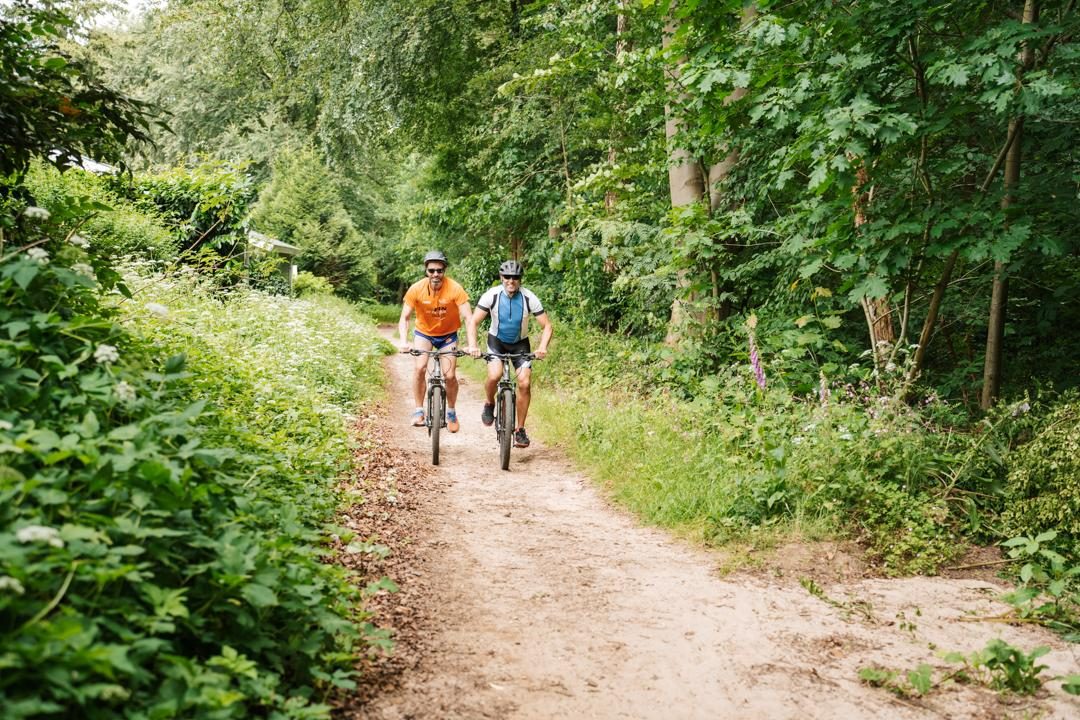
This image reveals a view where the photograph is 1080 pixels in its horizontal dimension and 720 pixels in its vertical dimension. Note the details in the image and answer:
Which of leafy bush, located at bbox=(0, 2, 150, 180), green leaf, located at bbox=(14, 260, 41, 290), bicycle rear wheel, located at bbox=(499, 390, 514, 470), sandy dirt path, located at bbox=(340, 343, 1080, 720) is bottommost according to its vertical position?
sandy dirt path, located at bbox=(340, 343, 1080, 720)

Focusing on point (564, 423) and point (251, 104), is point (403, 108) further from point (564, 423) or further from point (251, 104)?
point (251, 104)

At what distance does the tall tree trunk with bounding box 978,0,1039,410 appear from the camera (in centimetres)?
575

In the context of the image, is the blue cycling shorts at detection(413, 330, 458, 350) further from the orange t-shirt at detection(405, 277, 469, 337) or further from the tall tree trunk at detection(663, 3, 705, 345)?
the tall tree trunk at detection(663, 3, 705, 345)

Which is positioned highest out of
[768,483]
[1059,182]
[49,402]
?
[1059,182]

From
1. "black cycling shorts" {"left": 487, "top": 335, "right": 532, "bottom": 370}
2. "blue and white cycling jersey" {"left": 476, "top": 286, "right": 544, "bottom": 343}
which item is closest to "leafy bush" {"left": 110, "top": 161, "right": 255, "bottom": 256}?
"blue and white cycling jersey" {"left": 476, "top": 286, "right": 544, "bottom": 343}

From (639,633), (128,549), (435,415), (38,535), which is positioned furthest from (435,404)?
(38,535)

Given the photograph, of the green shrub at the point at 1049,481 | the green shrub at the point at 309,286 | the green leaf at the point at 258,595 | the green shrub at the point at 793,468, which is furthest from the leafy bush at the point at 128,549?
the green shrub at the point at 309,286

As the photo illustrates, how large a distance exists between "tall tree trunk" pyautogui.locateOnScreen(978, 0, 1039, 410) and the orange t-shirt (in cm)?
559

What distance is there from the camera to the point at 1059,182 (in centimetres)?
664

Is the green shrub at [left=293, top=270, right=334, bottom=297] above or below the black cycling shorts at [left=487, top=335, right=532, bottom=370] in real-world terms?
above

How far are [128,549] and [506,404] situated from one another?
5995mm

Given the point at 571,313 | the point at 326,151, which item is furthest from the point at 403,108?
the point at 571,313

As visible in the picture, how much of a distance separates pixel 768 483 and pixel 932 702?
243 centimetres

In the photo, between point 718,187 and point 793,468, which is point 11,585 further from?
point 718,187
